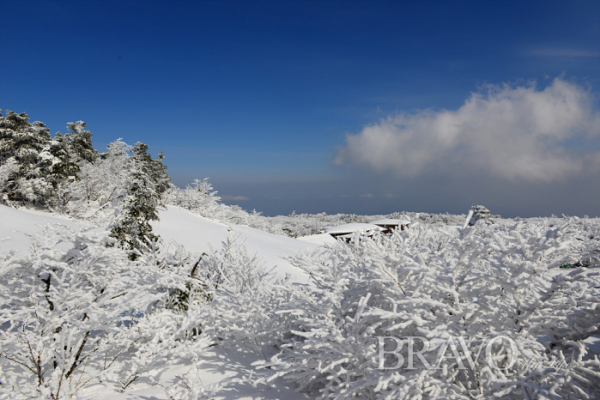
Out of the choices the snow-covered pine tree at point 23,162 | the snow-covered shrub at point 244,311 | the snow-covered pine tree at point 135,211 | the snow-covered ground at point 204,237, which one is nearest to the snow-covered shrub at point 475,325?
the snow-covered shrub at point 244,311

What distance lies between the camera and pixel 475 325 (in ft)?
8.75

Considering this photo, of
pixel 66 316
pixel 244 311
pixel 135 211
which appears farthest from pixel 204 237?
pixel 66 316

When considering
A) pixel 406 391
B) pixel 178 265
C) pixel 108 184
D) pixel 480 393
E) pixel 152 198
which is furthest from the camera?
pixel 108 184

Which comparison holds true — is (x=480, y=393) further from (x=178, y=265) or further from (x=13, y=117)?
(x=13, y=117)

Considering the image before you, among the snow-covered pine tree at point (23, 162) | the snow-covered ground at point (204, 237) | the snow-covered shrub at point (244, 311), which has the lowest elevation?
the snow-covered shrub at point (244, 311)

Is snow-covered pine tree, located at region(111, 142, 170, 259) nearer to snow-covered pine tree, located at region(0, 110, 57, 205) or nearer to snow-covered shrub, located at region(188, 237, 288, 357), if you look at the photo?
snow-covered shrub, located at region(188, 237, 288, 357)

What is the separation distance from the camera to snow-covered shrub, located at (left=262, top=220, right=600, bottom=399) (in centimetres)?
231

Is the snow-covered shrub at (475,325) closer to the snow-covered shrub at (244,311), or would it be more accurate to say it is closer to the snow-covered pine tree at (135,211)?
the snow-covered shrub at (244,311)

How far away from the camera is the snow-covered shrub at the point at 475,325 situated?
231 cm

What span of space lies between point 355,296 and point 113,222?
12328mm

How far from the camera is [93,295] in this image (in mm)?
3605

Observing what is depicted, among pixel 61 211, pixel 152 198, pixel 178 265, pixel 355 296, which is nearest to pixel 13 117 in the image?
pixel 61 211

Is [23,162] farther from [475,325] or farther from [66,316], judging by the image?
[475,325]

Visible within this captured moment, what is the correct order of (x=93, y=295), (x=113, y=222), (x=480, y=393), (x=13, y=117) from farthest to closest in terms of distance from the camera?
(x=13, y=117), (x=113, y=222), (x=93, y=295), (x=480, y=393)
